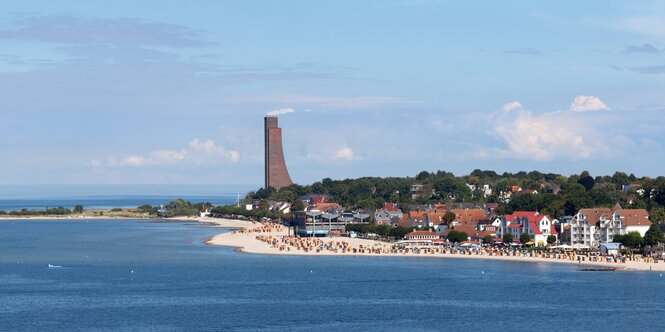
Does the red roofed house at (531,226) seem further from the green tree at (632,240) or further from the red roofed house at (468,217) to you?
the red roofed house at (468,217)

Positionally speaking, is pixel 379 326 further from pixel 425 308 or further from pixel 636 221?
pixel 636 221

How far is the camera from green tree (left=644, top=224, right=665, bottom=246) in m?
113

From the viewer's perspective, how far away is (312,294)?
268 feet

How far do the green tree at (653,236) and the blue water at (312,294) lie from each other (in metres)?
13.9

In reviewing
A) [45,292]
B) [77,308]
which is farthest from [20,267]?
[77,308]

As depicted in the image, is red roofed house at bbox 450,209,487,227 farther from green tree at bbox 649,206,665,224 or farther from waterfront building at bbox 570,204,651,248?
green tree at bbox 649,206,665,224

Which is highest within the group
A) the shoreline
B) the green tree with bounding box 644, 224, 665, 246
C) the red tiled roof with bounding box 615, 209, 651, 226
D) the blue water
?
the red tiled roof with bounding box 615, 209, 651, 226

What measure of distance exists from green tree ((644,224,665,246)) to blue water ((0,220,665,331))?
13.9m

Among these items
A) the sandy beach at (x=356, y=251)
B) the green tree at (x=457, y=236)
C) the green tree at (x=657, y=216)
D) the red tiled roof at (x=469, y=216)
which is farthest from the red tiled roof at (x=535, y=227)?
the red tiled roof at (x=469, y=216)

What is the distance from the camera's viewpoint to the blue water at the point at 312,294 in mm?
67562

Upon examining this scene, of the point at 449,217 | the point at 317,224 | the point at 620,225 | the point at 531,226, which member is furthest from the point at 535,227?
the point at 317,224

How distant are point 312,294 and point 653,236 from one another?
4768 cm

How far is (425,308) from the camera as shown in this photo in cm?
7456

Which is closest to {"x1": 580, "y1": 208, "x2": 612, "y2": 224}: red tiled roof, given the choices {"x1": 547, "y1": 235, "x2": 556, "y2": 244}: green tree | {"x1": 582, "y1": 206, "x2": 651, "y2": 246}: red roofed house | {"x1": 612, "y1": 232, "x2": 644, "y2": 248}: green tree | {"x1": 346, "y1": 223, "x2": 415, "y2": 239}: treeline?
{"x1": 582, "y1": 206, "x2": 651, "y2": 246}: red roofed house
